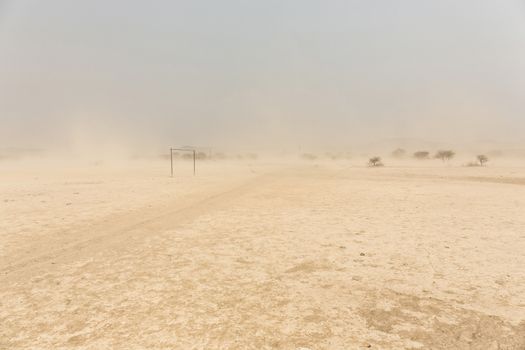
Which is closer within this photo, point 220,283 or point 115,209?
point 220,283

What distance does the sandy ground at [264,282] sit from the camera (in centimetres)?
408

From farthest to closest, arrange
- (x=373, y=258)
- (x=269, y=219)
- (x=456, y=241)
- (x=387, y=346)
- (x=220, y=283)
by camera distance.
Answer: (x=269, y=219)
(x=456, y=241)
(x=373, y=258)
(x=220, y=283)
(x=387, y=346)

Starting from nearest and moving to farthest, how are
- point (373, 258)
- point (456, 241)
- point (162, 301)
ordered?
point (162, 301)
point (373, 258)
point (456, 241)

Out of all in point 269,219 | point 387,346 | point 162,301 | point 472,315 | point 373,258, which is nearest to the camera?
point 387,346

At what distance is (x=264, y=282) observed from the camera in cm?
586

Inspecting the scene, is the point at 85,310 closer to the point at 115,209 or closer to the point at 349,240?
the point at 349,240

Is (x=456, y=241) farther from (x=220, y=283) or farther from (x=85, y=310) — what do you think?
(x=85, y=310)

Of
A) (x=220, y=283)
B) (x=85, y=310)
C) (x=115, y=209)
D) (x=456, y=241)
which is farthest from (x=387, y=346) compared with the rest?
(x=115, y=209)

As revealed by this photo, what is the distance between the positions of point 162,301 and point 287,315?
1943mm

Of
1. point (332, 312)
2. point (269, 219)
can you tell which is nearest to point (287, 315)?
point (332, 312)

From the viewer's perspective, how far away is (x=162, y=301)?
16.6 feet

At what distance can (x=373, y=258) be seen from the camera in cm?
720

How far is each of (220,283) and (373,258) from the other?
11.4ft

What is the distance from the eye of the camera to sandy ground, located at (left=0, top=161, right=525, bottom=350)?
13.4 feet
